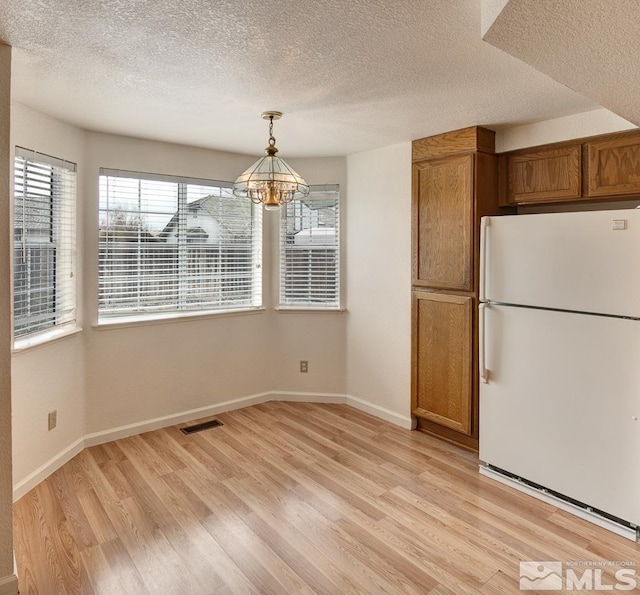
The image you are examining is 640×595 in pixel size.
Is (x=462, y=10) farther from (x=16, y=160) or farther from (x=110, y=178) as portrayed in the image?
(x=110, y=178)

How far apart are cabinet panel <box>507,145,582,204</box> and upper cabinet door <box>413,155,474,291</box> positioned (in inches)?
13.4

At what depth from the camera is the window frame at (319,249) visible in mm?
4293

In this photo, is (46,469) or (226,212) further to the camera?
(226,212)

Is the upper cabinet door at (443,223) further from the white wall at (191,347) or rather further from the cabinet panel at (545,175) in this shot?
the white wall at (191,347)

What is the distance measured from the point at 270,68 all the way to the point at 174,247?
2075mm

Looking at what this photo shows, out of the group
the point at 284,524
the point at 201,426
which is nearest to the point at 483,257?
the point at 284,524

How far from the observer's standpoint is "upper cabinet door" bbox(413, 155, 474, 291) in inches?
128

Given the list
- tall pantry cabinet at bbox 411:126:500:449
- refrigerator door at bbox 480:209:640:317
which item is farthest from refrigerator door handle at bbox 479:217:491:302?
tall pantry cabinet at bbox 411:126:500:449

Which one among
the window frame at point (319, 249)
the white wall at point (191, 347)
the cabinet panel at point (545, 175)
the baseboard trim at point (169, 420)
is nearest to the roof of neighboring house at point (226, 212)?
the white wall at point (191, 347)

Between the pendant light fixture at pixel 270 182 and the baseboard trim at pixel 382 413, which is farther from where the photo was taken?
the baseboard trim at pixel 382 413

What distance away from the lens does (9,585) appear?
6.32ft

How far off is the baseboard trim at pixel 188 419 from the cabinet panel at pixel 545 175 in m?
2.01

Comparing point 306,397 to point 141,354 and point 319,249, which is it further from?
point 141,354

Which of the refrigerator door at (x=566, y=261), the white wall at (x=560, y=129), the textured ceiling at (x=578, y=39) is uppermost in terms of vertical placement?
the white wall at (x=560, y=129)
